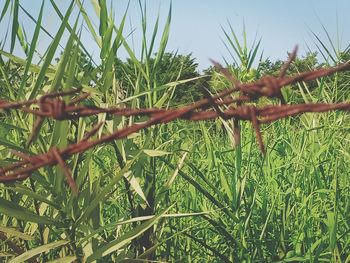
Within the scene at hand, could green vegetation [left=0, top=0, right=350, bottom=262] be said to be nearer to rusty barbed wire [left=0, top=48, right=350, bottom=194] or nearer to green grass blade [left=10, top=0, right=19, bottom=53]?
green grass blade [left=10, top=0, right=19, bottom=53]

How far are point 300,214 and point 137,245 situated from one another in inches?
27.1

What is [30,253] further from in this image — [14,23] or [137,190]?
[14,23]

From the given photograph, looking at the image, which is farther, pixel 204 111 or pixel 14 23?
pixel 14 23

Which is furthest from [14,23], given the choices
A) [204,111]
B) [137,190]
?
[204,111]

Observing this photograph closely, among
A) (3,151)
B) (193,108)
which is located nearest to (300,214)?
(3,151)

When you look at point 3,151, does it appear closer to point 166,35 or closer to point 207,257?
point 166,35

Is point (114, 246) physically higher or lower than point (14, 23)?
lower

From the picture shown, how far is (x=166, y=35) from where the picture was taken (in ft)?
6.65

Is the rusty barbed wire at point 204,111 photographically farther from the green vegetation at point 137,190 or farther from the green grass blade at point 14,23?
the green grass blade at point 14,23

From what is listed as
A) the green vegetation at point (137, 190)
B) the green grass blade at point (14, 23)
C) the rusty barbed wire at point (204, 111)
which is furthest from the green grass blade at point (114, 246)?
the rusty barbed wire at point (204, 111)

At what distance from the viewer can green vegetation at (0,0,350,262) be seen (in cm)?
159

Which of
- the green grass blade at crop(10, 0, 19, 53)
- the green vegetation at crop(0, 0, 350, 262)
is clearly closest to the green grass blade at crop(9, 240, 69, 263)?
the green vegetation at crop(0, 0, 350, 262)

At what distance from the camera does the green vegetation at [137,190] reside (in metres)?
1.59

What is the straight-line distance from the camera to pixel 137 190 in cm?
168
